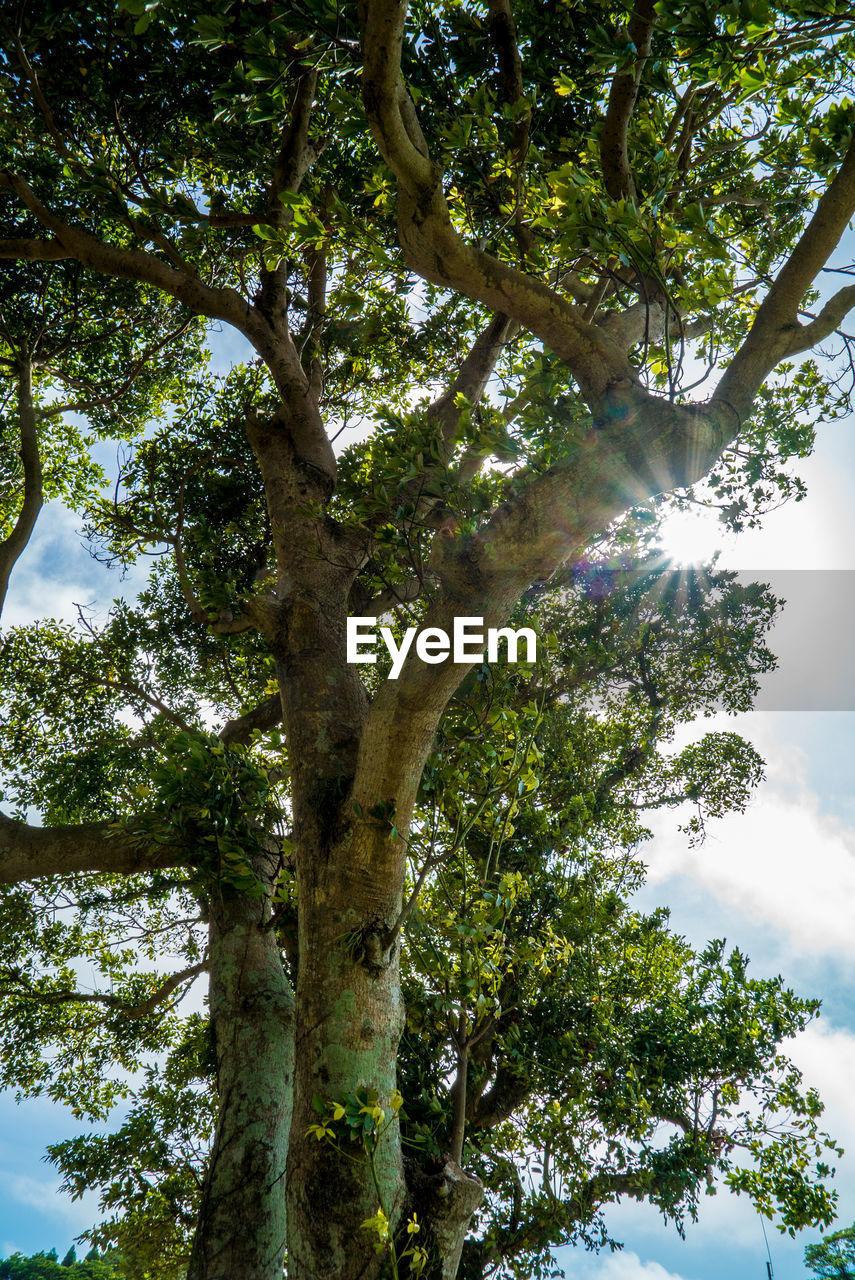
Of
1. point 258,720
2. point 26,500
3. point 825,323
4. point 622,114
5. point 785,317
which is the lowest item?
point 258,720

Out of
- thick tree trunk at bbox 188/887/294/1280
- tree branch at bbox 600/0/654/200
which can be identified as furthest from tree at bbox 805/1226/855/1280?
tree branch at bbox 600/0/654/200

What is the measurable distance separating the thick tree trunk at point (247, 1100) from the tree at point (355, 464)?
2 cm

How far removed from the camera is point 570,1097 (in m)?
5.87

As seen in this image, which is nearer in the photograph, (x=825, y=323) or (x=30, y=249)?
(x=825, y=323)

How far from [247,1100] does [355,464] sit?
12.9ft

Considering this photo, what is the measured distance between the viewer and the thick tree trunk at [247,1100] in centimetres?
374

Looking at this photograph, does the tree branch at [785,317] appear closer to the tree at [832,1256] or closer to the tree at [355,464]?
the tree at [355,464]

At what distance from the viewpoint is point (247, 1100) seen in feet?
13.7

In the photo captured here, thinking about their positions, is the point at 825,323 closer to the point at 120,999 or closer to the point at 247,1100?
the point at 247,1100

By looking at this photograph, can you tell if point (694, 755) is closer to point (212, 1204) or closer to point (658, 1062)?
point (658, 1062)

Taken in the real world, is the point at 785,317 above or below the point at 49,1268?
above

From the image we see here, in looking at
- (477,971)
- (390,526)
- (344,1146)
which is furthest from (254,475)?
(344,1146)

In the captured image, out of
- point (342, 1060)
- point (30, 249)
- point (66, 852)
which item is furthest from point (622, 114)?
point (66, 852)

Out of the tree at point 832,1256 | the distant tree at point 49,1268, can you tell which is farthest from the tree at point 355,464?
the distant tree at point 49,1268
